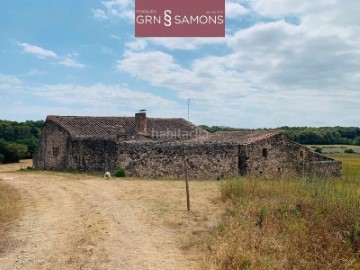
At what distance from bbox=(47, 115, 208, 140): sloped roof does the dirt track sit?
1210 cm

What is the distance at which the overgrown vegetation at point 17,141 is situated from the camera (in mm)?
40219

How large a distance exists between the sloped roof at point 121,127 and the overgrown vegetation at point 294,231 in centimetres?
1816

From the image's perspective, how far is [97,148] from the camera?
24516mm

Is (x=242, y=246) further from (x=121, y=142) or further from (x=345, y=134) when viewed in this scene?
(x=345, y=134)

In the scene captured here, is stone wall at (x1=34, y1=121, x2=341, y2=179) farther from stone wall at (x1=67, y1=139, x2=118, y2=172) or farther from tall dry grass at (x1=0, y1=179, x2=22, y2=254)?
tall dry grass at (x1=0, y1=179, x2=22, y2=254)

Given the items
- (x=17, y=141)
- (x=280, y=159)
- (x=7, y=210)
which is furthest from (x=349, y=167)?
(x=17, y=141)

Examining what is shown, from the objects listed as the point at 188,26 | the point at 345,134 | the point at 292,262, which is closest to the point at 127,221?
the point at 292,262

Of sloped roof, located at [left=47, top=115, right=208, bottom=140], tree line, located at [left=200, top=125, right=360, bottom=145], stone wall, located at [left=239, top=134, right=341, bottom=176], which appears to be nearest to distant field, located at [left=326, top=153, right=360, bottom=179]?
stone wall, located at [left=239, top=134, right=341, bottom=176]

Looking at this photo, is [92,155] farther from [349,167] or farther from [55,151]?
[349,167]

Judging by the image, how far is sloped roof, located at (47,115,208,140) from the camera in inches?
1095

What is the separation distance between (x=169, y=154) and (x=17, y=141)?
30.3 m

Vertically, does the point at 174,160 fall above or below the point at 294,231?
above

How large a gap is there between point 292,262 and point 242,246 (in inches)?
35.8

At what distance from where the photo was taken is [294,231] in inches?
319
